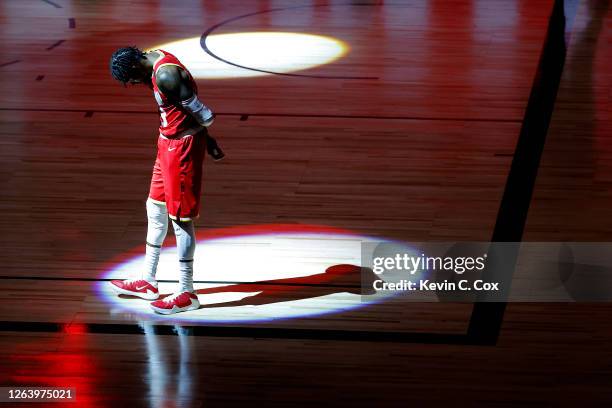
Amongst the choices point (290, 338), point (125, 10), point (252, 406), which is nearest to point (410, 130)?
Answer: point (290, 338)

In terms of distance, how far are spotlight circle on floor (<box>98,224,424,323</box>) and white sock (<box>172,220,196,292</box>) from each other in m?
0.20

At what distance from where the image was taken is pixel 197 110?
18.6ft

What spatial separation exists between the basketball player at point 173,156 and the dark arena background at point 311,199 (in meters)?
0.15

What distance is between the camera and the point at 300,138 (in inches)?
339

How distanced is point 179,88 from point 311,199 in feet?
6.71

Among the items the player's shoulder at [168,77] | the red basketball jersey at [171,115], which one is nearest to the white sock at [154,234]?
the red basketball jersey at [171,115]

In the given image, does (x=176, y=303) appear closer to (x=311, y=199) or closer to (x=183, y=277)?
(x=183, y=277)

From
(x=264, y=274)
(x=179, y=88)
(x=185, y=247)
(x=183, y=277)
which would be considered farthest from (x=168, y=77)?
(x=264, y=274)

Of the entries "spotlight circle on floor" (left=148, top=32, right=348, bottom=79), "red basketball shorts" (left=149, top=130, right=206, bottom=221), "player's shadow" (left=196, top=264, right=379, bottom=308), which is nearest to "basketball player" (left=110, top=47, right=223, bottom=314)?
"red basketball shorts" (left=149, top=130, right=206, bottom=221)

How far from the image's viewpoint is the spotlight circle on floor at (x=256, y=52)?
33.9 ft

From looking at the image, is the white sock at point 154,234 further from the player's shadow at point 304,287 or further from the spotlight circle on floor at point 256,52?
the spotlight circle on floor at point 256,52

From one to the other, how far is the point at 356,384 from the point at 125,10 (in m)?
7.88

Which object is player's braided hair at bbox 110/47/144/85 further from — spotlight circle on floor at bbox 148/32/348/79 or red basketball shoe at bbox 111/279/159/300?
spotlight circle on floor at bbox 148/32/348/79

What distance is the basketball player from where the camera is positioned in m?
5.67
